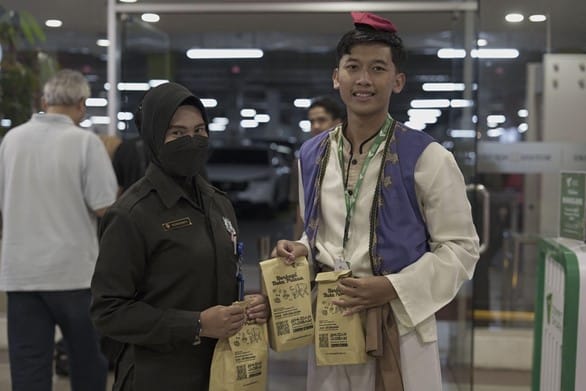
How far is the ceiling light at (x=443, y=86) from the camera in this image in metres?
4.96

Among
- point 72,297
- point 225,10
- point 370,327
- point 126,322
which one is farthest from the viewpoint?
point 225,10

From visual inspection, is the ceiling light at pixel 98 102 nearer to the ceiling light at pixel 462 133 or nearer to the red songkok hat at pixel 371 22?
the ceiling light at pixel 462 133

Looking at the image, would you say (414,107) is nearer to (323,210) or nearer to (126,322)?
(323,210)

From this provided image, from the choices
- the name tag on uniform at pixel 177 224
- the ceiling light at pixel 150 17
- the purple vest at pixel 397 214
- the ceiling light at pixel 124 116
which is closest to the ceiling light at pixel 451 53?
the ceiling light at pixel 150 17

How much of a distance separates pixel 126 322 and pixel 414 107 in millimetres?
3924

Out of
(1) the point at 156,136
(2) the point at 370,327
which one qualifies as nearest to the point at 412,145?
(2) the point at 370,327

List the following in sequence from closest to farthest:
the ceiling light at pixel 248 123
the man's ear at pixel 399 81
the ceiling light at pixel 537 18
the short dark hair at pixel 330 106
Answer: the man's ear at pixel 399 81
the short dark hair at pixel 330 106
the ceiling light at pixel 537 18
the ceiling light at pixel 248 123

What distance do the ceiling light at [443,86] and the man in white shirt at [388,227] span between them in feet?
9.54

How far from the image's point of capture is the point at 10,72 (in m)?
5.17

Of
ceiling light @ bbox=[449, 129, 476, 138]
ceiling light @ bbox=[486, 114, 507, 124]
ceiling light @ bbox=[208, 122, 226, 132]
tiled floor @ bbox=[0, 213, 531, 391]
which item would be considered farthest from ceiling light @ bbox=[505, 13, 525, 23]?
ceiling light @ bbox=[208, 122, 226, 132]

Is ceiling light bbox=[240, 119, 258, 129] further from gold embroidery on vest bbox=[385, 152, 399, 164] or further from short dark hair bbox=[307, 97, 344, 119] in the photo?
gold embroidery on vest bbox=[385, 152, 399, 164]

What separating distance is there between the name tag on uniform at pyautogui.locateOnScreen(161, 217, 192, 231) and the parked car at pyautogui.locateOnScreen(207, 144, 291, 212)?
5.53 metres

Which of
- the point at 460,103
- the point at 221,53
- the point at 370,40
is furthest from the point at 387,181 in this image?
the point at 221,53

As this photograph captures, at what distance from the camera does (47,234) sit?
332cm
